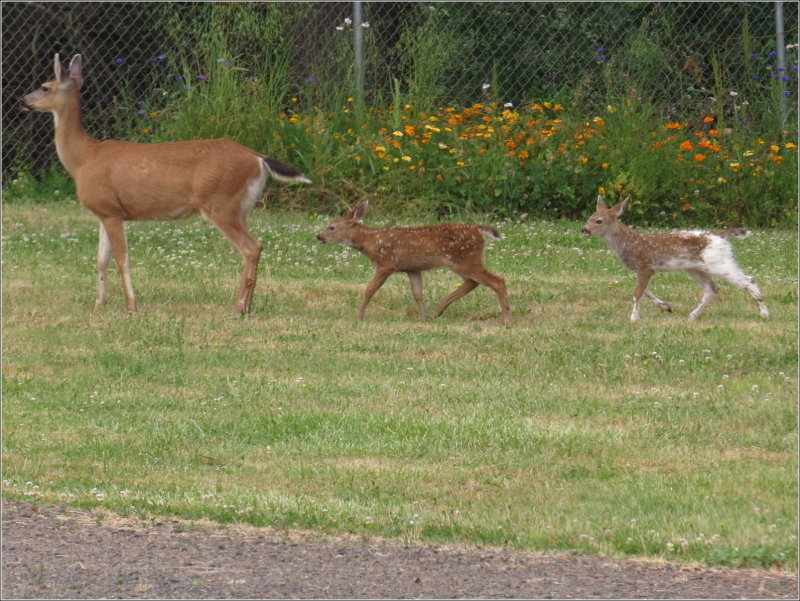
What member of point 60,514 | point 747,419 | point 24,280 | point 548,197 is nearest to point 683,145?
point 548,197

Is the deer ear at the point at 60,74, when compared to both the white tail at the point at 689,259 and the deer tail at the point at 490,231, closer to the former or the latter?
the deer tail at the point at 490,231

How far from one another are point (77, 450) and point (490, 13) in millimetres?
11395

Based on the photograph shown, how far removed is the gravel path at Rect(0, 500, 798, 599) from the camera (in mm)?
5355

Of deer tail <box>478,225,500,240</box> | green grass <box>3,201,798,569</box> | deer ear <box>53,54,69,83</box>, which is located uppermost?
deer ear <box>53,54,69,83</box>

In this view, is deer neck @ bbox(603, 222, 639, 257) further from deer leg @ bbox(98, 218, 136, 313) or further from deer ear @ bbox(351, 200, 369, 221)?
deer leg @ bbox(98, 218, 136, 313)

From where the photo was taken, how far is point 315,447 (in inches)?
303

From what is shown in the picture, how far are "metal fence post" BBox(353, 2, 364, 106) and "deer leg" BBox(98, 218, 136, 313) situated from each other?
6.03 m

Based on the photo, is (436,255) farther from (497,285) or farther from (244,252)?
(244,252)

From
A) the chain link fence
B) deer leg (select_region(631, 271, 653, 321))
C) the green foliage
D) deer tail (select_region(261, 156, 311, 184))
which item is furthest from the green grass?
the chain link fence

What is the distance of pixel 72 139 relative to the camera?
11.9 metres

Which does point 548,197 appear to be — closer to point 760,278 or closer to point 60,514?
point 760,278

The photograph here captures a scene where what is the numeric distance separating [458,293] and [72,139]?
333 cm

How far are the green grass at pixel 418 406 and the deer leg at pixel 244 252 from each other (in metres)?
0.19

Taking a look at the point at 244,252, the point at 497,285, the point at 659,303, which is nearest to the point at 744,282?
the point at 659,303
